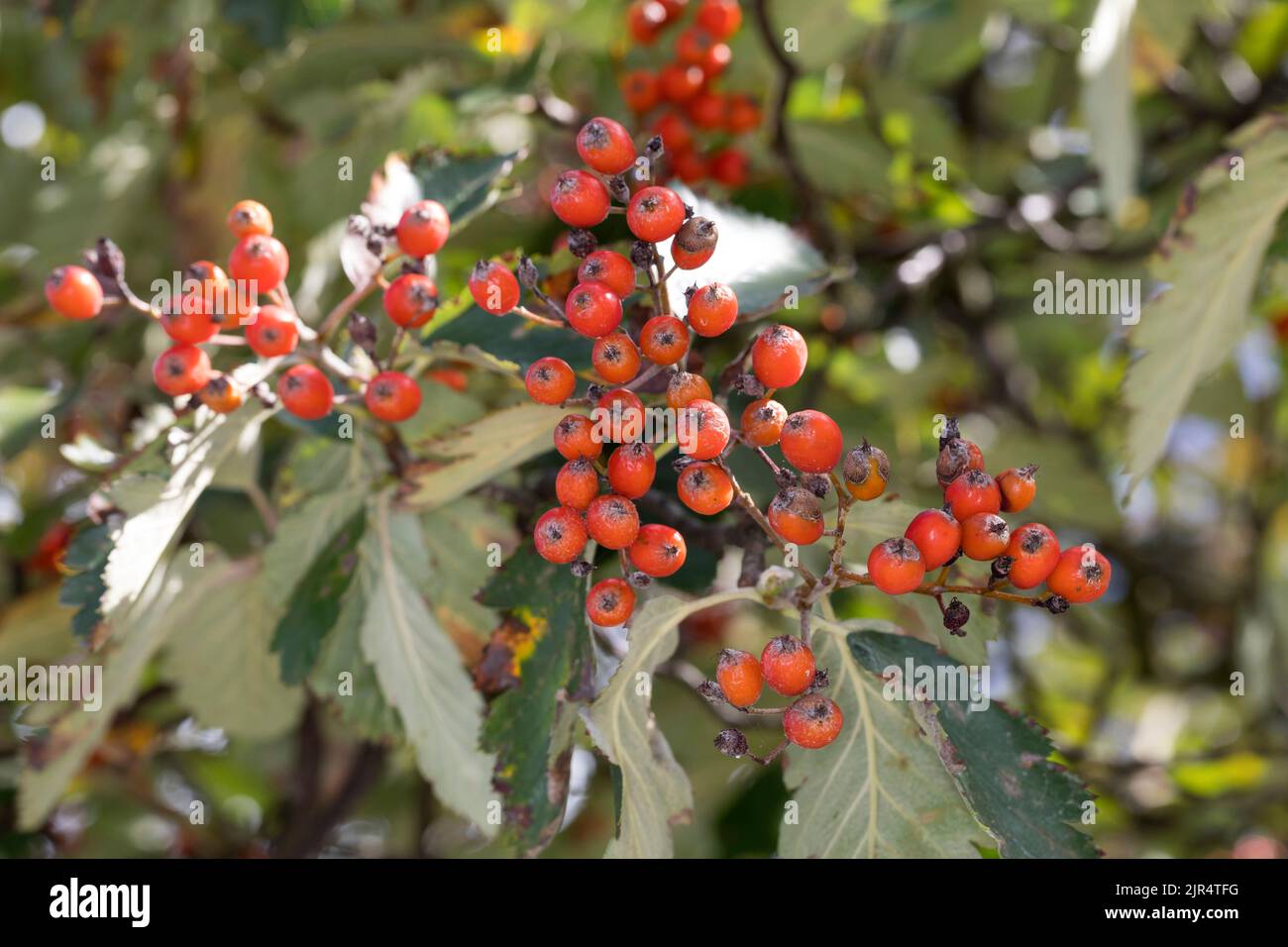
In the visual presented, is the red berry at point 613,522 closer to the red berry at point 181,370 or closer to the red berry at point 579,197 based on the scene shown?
the red berry at point 579,197

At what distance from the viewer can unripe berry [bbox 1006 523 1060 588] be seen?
1.22 meters

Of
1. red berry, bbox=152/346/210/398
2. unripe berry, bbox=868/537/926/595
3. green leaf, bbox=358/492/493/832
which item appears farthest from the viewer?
green leaf, bbox=358/492/493/832

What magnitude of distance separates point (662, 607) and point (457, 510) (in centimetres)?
54

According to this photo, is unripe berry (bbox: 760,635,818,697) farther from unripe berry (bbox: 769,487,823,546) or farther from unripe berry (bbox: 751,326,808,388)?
unripe berry (bbox: 751,326,808,388)

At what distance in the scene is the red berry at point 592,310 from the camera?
1.25 m

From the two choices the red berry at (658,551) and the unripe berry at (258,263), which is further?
the unripe berry at (258,263)

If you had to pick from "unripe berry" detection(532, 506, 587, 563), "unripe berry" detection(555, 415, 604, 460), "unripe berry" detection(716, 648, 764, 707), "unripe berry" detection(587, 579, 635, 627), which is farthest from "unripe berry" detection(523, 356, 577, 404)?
"unripe berry" detection(716, 648, 764, 707)

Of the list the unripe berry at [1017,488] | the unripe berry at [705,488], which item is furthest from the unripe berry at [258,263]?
the unripe berry at [1017,488]

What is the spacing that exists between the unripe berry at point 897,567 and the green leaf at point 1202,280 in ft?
2.39

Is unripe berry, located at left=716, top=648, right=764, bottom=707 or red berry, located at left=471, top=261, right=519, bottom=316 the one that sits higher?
red berry, located at left=471, top=261, right=519, bottom=316

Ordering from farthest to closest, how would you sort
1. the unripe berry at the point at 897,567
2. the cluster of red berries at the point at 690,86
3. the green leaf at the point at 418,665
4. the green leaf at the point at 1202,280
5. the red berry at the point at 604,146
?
1. the cluster of red berries at the point at 690,86
2. the green leaf at the point at 1202,280
3. the green leaf at the point at 418,665
4. the red berry at the point at 604,146
5. the unripe berry at the point at 897,567

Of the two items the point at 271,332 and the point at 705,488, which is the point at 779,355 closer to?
the point at 705,488

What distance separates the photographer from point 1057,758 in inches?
55.3

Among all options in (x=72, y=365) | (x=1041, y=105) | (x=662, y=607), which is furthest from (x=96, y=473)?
(x=1041, y=105)
